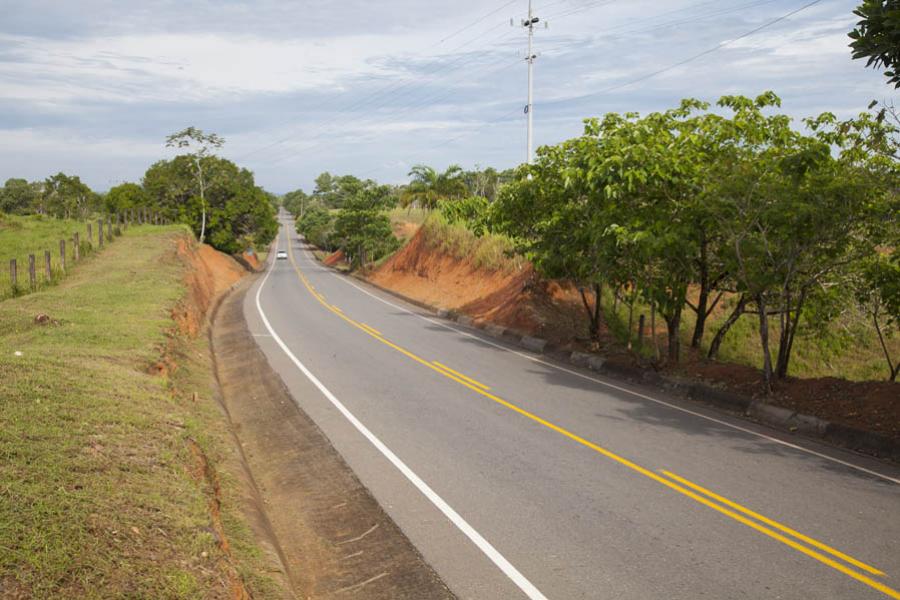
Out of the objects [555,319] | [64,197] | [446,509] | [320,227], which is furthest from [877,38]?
[320,227]

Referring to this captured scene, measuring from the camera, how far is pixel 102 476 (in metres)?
6.35

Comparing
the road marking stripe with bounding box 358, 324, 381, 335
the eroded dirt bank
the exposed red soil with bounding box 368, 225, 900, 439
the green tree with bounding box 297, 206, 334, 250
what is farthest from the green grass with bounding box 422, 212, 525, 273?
the green tree with bounding box 297, 206, 334, 250

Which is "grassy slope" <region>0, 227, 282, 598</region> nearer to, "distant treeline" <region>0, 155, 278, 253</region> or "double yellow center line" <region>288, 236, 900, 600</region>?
"double yellow center line" <region>288, 236, 900, 600</region>

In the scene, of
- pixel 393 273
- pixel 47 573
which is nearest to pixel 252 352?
pixel 47 573

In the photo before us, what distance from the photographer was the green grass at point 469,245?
33100mm

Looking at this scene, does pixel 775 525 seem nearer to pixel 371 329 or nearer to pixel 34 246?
pixel 371 329

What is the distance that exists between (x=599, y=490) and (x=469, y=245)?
30.0 meters

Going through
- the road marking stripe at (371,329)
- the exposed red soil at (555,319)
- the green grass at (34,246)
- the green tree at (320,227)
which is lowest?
the road marking stripe at (371,329)

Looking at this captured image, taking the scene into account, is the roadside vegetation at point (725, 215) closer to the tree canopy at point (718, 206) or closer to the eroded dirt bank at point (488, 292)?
the tree canopy at point (718, 206)

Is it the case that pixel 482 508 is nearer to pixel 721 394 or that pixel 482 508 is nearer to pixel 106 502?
pixel 106 502

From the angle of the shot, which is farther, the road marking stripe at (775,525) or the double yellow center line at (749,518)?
the road marking stripe at (775,525)

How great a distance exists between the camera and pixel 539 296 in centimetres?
2617

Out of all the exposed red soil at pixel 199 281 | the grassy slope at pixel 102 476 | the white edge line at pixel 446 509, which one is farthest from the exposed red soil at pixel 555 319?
the exposed red soil at pixel 199 281

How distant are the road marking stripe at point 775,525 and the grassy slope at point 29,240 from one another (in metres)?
20.0
